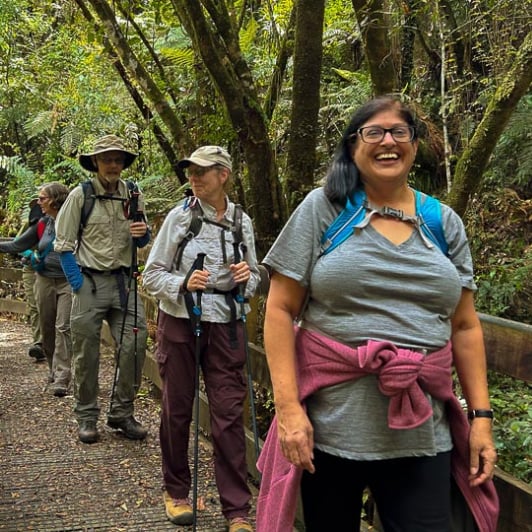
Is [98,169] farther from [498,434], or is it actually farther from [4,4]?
[4,4]

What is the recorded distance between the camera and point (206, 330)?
4199 mm

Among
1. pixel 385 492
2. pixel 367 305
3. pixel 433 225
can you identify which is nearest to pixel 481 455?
pixel 385 492

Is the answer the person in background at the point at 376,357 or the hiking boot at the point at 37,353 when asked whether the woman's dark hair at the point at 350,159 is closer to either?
the person in background at the point at 376,357

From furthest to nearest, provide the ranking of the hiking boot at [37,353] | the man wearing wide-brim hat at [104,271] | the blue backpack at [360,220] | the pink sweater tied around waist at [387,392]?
the hiking boot at [37,353], the man wearing wide-brim hat at [104,271], the blue backpack at [360,220], the pink sweater tied around waist at [387,392]

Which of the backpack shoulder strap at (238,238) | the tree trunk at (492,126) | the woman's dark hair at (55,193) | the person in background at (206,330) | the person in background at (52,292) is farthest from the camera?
the person in background at (52,292)

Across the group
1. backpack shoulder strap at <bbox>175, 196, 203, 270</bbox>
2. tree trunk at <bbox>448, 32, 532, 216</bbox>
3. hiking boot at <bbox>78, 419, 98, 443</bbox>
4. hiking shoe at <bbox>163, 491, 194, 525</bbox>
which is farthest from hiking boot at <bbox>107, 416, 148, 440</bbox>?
tree trunk at <bbox>448, 32, 532, 216</bbox>

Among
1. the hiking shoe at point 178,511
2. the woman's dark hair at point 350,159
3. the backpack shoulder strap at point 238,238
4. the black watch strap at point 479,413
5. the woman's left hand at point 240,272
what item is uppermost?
the woman's dark hair at point 350,159

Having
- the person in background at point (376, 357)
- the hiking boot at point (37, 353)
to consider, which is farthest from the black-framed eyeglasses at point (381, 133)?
the hiking boot at point (37, 353)

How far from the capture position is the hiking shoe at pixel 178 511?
418 centimetres

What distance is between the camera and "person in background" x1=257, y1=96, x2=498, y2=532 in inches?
91.3

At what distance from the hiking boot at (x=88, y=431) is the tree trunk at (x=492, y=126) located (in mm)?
3093

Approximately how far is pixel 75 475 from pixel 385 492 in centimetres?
315

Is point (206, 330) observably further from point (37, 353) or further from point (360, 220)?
point (37, 353)

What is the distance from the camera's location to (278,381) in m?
2.38
